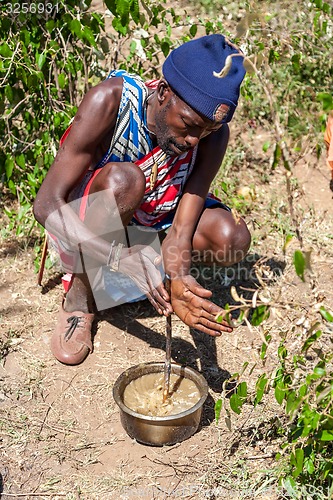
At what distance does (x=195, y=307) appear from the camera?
2613 mm

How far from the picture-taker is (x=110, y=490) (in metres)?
2.37

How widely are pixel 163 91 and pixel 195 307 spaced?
2.71 feet

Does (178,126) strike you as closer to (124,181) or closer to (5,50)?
(124,181)

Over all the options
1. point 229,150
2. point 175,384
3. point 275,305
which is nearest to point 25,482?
point 175,384

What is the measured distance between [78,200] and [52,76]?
1.11 metres

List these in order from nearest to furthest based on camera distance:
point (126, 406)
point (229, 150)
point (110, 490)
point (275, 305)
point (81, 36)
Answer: point (275, 305), point (110, 490), point (126, 406), point (81, 36), point (229, 150)

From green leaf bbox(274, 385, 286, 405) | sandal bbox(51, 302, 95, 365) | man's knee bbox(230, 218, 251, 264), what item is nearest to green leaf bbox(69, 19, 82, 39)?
man's knee bbox(230, 218, 251, 264)

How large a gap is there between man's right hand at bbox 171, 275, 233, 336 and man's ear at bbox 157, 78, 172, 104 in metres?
0.71

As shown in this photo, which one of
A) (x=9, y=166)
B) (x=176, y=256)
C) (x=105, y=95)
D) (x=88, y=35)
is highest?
(x=105, y=95)

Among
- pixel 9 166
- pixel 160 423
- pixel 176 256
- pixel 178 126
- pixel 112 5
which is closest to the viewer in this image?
pixel 160 423

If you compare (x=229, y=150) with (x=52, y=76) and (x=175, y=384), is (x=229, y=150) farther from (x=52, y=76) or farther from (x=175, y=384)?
(x=175, y=384)

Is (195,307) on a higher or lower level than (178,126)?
lower

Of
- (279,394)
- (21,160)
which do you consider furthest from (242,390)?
(21,160)

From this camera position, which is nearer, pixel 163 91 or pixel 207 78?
pixel 207 78
